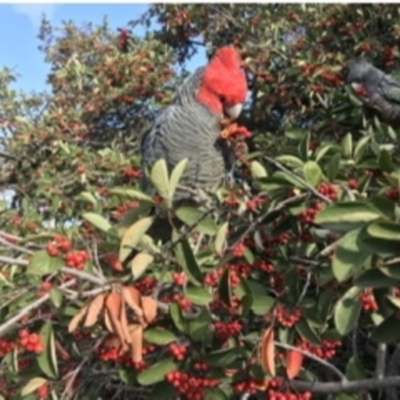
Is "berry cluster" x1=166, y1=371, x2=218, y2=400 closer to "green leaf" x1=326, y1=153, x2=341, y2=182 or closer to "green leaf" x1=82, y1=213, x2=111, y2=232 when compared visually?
"green leaf" x1=82, y1=213, x2=111, y2=232

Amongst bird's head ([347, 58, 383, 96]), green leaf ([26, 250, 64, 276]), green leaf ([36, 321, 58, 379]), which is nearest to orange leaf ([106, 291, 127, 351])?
green leaf ([26, 250, 64, 276])

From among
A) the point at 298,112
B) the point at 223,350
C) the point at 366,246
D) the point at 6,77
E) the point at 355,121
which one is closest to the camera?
the point at 366,246

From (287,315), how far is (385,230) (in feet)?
2.10

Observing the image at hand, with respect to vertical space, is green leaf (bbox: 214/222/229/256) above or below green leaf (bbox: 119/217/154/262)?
below

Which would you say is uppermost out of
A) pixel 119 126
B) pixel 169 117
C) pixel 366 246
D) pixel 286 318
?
pixel 119 126

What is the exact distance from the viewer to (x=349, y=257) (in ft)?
3.67

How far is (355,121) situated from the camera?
289cm

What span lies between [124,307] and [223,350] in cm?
34

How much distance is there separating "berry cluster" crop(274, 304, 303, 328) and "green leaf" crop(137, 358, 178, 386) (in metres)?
0.25

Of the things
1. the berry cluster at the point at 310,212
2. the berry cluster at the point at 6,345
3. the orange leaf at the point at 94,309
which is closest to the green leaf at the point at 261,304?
the berry cluster at the point at 310,212

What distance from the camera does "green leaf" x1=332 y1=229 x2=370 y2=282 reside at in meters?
1.11

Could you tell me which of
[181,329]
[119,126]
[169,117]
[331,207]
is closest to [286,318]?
[181,329]

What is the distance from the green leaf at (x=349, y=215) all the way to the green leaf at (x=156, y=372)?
1.99ft

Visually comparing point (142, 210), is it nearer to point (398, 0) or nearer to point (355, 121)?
point (355, 121)
